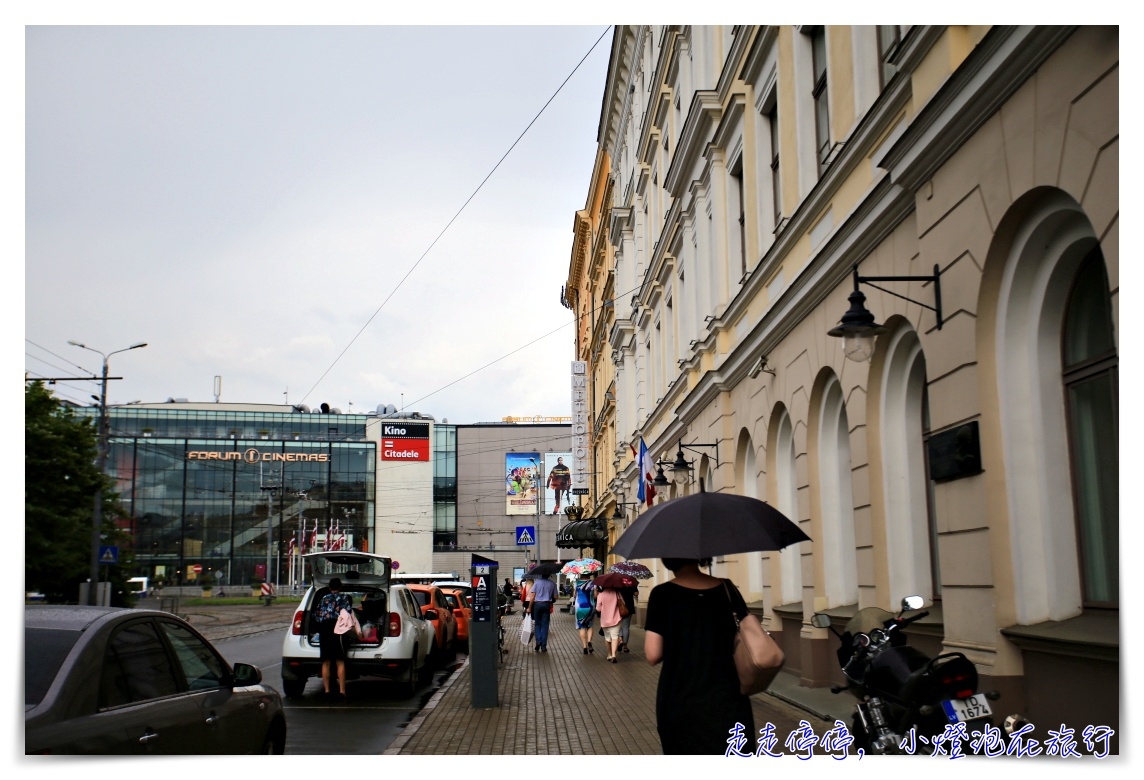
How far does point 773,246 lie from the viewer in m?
16.2

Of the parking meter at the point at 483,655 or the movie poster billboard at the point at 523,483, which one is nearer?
the parking meter at the point at 483,655

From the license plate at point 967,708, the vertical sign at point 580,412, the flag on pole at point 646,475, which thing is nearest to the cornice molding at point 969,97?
the license plate at point 967,708

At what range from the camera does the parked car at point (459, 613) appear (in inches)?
1066

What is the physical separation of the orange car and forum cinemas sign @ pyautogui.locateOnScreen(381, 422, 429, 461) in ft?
248

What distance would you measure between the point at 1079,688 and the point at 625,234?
32.4m

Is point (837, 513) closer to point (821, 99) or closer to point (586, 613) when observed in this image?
point (821, 99)

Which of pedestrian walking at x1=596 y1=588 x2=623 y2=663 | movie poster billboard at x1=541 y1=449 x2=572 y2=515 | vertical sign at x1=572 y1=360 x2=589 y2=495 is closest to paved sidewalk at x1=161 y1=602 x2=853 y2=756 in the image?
pedestrian walking at x1=596 y1=588 x2=623 y2=663

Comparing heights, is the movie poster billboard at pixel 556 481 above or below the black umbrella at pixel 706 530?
above

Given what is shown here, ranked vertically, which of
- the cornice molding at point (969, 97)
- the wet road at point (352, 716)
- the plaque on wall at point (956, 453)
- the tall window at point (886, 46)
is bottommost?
the wet road at point (352, 716)

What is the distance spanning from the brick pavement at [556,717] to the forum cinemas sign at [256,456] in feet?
268

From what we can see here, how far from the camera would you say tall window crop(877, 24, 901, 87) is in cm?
1131

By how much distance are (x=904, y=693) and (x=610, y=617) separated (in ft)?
52.7

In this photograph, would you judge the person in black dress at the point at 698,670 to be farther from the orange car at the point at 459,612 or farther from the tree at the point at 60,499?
the tree at the point at 60,499

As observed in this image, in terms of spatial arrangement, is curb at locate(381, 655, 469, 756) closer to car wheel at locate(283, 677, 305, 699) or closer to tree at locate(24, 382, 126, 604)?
car wheel at locate(283, 677, 305, 699)
